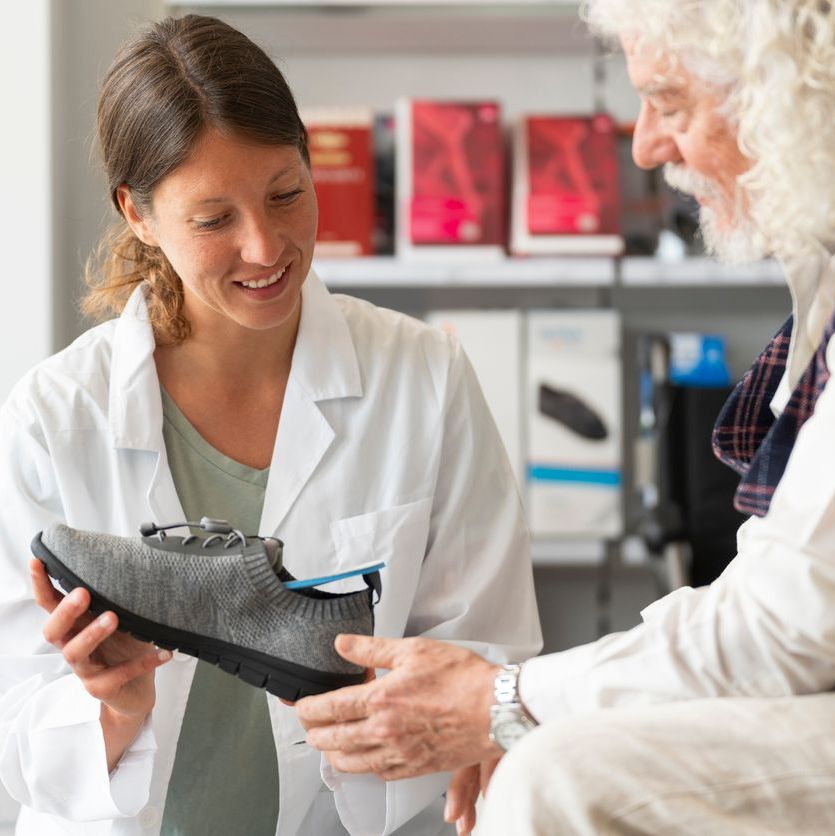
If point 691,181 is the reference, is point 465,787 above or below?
below

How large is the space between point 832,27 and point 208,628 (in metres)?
0.74

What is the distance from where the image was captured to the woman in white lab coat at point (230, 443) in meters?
1.27

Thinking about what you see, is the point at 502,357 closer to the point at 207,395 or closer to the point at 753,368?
the point at 207,395

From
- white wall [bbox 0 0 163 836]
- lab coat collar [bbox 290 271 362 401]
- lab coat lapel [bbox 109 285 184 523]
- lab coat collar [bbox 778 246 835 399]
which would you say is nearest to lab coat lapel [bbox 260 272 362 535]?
lab coat collar [bbox 290 271 362 401]

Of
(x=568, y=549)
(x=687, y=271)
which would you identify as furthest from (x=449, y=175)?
(x=568, y=549)

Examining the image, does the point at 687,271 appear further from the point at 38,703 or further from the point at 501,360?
the point at 38,703

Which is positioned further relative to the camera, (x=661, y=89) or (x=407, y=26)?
(x=407, y=26)

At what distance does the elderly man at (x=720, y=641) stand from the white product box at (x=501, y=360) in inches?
53.5

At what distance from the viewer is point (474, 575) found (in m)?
1.38

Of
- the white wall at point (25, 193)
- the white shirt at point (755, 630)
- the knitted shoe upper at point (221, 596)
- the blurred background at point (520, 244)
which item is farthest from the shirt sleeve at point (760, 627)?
the white wall at point (25, 193)

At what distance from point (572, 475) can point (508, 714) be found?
1.59 m

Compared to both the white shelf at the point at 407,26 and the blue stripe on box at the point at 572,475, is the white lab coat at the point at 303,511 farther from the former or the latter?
the white shelf at the point at 407,26

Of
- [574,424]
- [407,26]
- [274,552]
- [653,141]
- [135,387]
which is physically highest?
[407,26]

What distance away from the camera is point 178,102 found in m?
1.28
